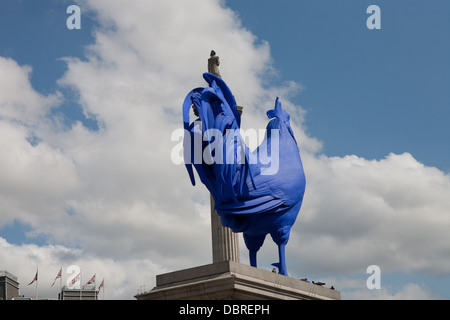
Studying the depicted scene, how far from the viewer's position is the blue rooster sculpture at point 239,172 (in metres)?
19.3

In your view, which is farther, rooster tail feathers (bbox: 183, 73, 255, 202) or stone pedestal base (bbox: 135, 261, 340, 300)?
rooster tail feathers (bbox: 183, 73, 255, 202)

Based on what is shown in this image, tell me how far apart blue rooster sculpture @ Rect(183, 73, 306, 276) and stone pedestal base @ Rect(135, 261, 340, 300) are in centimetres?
510

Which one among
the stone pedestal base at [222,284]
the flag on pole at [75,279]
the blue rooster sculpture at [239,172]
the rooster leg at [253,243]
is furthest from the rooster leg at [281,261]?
the flag on pole at [75,279]

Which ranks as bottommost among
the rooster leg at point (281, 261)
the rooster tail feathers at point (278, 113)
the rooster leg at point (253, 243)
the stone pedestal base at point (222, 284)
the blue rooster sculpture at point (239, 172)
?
the stone pedestal base at point (222, 284)

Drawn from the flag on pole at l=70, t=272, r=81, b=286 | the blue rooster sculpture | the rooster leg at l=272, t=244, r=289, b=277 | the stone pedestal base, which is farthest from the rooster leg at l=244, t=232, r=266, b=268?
the flag on pole at l=70, t=272, r=81, b=286

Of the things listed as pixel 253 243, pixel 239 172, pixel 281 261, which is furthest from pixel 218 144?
pixel 281 261

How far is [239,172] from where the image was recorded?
65.2ft

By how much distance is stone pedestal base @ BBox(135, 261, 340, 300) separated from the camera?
13.3 m

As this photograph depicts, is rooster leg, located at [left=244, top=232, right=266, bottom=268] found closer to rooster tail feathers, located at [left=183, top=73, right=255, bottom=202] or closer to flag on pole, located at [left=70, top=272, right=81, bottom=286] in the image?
rooster tail feathers, located at [left=183, top=73, right=255, bottom=202]

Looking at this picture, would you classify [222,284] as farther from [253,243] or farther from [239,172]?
[253,243]

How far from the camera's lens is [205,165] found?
19.5 meters

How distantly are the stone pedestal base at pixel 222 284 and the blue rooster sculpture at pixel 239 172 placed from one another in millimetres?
5105

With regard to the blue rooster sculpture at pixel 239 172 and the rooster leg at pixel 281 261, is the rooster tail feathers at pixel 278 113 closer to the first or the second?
the blue rooster sculpture at pixel 239 172
